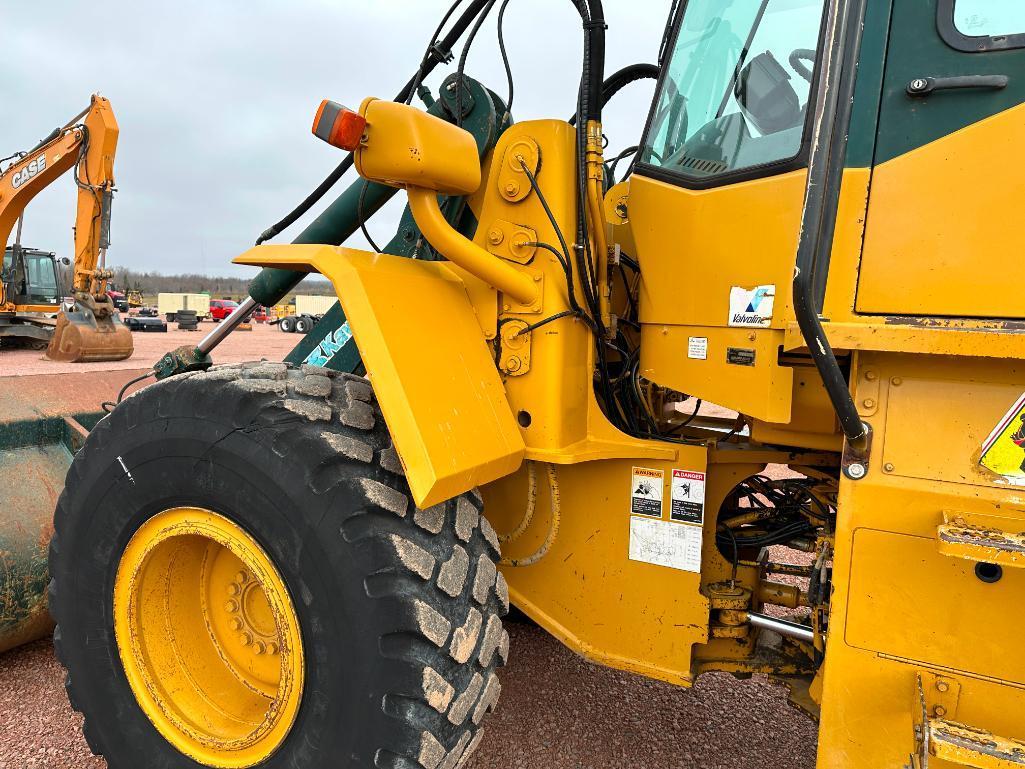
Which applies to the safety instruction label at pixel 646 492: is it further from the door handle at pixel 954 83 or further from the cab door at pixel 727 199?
the door handle at pixel 954 83

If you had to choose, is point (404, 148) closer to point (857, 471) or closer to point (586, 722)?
point (857, 471)

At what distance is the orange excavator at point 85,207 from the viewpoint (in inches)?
421

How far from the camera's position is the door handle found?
1.42 m

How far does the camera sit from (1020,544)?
1.35 meters

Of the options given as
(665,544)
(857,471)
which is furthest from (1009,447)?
(665,544)

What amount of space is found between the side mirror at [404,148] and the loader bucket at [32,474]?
214 cm

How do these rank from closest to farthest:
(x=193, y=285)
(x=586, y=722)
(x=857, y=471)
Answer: (x=857, y=471) < (x=586, y=722) < (x=193, y=285)

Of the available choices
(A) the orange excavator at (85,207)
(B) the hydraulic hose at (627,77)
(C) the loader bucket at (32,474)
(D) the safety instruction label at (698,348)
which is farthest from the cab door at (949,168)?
(A) the orange excavator at (85,207)

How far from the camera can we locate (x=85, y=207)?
11.1m

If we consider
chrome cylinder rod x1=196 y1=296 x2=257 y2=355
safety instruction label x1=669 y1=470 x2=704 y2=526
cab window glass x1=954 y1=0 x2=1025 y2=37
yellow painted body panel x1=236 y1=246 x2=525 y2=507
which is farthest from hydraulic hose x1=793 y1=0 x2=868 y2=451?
chrome cylinder rod x1=196 y1=296 x2=257 y2=355

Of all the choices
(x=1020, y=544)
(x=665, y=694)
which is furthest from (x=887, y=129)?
(x=665, y=694)

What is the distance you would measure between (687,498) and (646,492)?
5.1 inches

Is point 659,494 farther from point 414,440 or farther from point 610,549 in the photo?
point 414,440

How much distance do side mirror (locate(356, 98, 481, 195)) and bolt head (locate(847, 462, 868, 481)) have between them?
1.27 m
